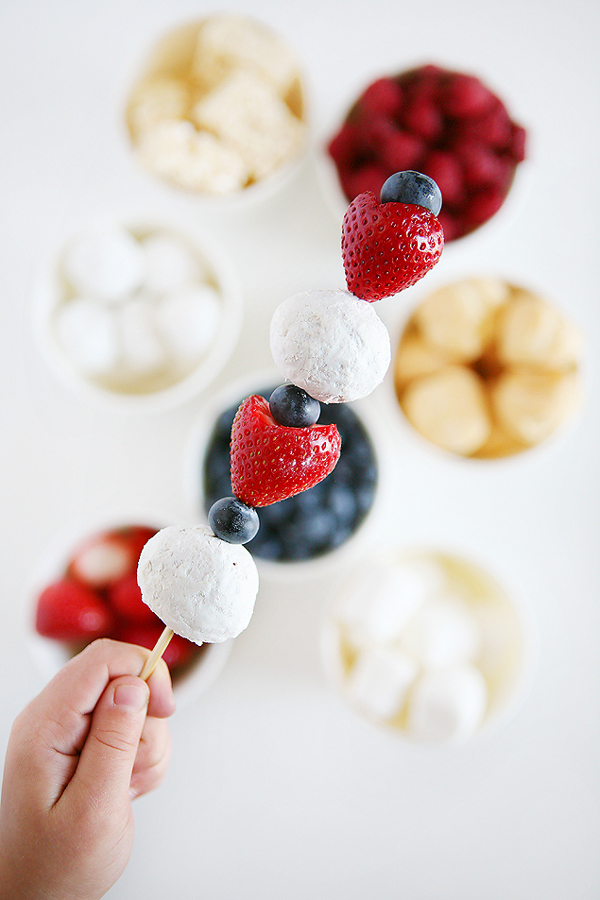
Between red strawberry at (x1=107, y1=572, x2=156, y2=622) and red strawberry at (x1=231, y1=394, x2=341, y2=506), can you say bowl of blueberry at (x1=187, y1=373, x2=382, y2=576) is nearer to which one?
red strawberry at (x1=107, y1=572, x2=156, y2=622)

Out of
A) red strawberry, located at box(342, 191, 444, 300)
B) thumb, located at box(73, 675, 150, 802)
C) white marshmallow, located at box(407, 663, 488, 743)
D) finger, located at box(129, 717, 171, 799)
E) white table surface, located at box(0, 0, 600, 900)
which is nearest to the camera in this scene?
red strawberry, located at box(342, 191, 444, 300)

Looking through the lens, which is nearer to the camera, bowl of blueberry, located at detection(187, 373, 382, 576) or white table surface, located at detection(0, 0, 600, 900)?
bowl of blueberry, located at detection(187, 373, 382, 576)

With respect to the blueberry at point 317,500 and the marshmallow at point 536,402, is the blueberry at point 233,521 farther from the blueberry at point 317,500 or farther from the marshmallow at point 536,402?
the marshmallow at point 536,402

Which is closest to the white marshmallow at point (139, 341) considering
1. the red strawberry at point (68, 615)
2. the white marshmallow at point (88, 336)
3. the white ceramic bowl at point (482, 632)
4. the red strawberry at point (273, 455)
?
the white marshmallow at point (88, 336)

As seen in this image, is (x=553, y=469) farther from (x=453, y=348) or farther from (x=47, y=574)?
(x=47, y=574)

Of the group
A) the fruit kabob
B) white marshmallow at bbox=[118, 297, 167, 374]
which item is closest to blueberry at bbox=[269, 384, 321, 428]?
the fruit kabob

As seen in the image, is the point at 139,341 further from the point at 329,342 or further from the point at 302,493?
the point at 329,342
